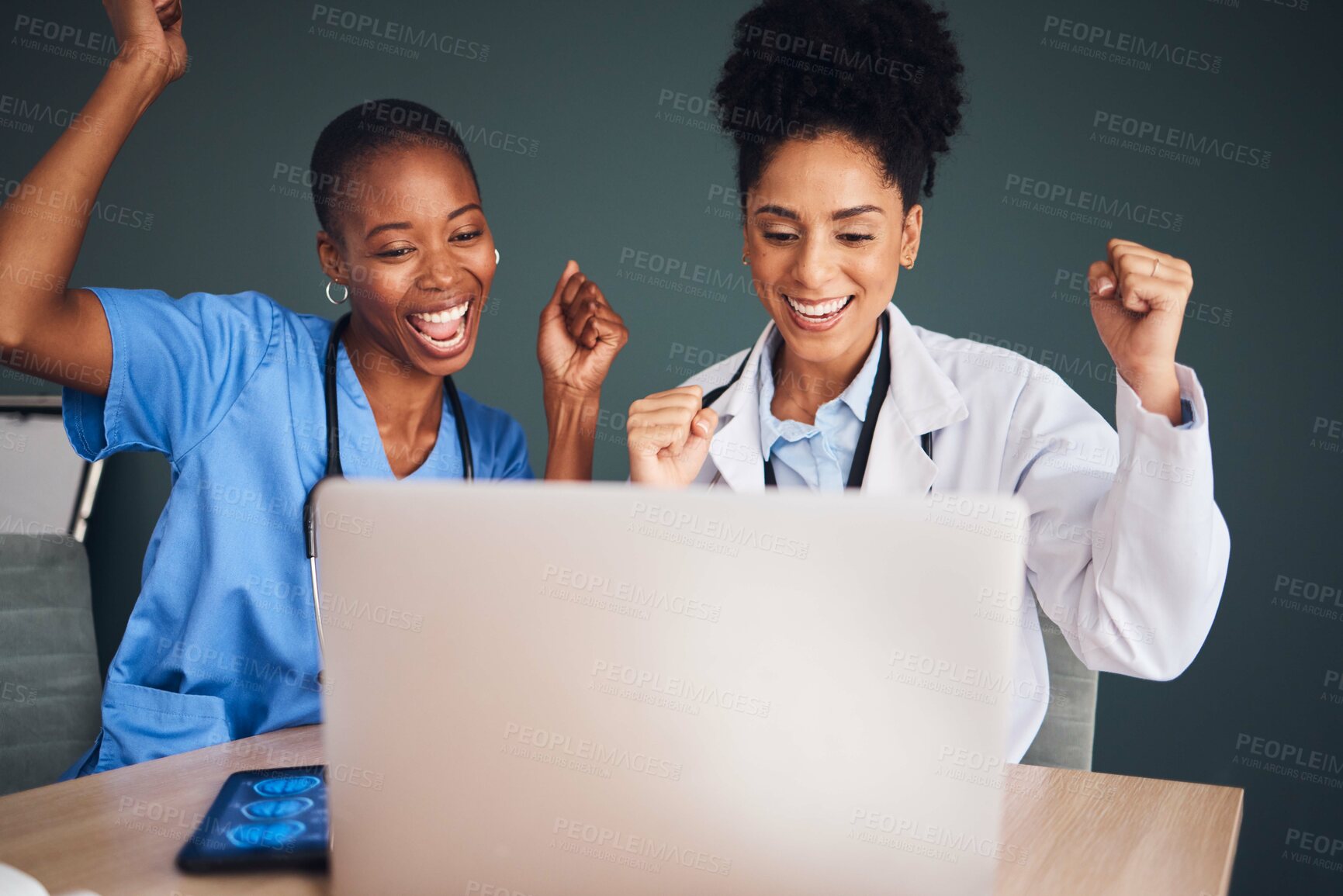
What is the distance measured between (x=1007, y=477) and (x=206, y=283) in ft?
6.34

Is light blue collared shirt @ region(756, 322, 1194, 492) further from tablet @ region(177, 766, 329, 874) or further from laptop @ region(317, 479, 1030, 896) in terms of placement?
laptop @ region(317, 479, 1030, 896)

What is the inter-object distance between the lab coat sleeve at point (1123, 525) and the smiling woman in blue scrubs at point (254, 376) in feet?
2.26

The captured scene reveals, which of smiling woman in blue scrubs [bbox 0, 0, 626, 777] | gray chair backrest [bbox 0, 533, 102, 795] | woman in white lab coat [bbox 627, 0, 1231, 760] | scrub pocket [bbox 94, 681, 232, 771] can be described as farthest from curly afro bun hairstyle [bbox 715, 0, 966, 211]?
gray chair backrest [bbox 0, 533, 102, 795]

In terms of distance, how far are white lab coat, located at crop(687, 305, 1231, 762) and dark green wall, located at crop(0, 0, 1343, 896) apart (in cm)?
53

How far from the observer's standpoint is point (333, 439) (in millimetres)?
1401

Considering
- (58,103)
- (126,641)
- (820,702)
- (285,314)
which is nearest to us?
(820,702)

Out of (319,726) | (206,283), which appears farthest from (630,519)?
(206,283)

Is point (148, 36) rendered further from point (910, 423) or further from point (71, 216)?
point (910, 423)

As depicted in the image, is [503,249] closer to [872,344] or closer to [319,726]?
[872,344]

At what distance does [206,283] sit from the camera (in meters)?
2.43

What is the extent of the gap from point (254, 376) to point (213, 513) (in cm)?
20

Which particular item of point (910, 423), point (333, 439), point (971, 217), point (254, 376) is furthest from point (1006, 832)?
point (971, 217)

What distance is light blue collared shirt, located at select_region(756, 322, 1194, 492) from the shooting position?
1527 mm

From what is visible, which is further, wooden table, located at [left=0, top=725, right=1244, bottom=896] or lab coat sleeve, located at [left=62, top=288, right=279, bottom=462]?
lab coat sleeve, located at [left=62, top=288, right=279, bottom=462]
